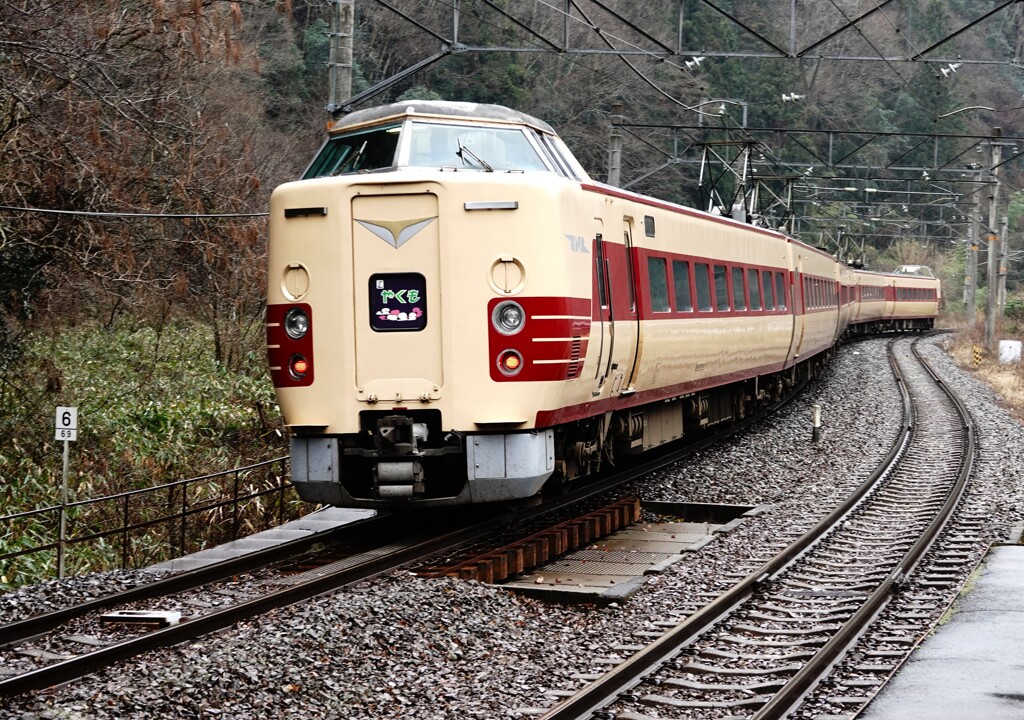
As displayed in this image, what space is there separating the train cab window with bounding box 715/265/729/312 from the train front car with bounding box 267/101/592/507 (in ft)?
21.0

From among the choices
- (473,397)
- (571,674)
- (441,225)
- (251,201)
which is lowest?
(571,674)

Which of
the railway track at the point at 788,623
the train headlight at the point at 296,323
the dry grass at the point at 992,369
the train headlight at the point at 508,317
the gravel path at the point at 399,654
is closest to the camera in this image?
the gravel path at the point at 399,654

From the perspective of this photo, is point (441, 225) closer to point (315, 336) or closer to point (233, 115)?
point (315, 336)

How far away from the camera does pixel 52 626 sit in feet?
26.8

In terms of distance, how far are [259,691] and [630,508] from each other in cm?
656

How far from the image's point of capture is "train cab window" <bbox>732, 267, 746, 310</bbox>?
17.8m

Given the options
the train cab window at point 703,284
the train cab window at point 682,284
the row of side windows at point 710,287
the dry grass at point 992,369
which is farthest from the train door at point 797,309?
the train cab window at point 682,284

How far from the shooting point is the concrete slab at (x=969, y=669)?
6367mm

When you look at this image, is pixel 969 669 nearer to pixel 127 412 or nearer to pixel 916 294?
pixel 127 412

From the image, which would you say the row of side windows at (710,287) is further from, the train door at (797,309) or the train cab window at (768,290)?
the train door at (797,309)

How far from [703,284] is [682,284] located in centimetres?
129

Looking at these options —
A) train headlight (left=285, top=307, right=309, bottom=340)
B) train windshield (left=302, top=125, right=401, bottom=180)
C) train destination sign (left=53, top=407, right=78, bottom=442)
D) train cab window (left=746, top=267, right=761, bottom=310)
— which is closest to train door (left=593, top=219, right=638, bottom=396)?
train windshield (left=302, top=125, right=401, bottom=180)

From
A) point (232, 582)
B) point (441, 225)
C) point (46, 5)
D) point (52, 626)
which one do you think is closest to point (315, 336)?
point (441, 225)

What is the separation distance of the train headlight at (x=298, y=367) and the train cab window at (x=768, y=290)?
11.4m
